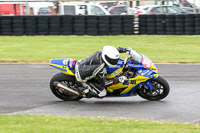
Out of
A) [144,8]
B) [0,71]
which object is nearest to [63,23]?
[144,8]

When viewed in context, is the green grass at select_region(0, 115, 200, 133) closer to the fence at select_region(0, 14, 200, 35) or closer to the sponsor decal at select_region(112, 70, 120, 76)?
the sponsor decal at select_region(112, 70, 120, 76)

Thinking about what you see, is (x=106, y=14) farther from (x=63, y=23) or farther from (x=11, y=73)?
(x=11, y=73)

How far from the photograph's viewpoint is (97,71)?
7547mm

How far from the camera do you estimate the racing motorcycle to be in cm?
762

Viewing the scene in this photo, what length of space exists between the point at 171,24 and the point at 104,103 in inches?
424

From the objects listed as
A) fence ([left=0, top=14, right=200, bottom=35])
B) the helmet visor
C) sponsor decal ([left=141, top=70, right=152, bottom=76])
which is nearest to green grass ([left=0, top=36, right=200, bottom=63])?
fence ([left=0, top=14, right=200, bottom=35])

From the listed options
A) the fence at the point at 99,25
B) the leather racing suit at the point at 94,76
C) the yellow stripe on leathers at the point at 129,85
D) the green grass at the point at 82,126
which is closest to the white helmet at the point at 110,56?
the leather racing suit at the point at 94,76

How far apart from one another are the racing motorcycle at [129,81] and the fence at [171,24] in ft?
33.7

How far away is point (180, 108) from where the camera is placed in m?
7.45

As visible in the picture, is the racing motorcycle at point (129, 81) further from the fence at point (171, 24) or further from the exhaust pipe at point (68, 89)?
the fence at point (171, 24)

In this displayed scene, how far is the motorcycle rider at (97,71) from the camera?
24.2 ft

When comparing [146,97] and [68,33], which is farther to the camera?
[68,33]

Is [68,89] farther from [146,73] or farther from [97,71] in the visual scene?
[146,73]

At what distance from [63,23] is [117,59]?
11197 millimetres
